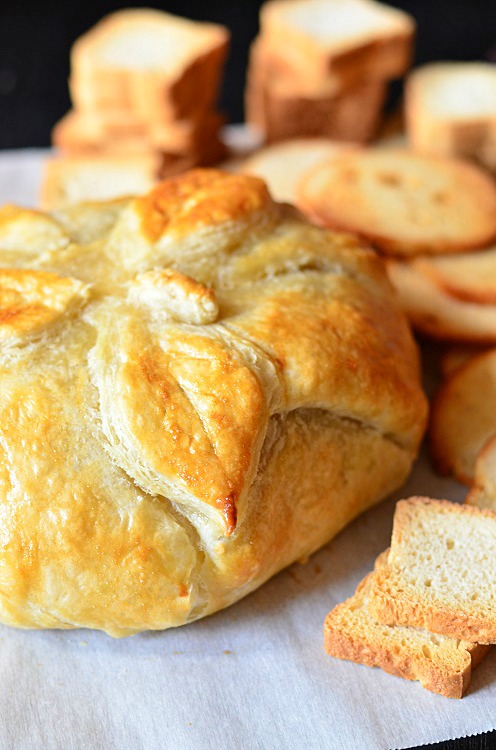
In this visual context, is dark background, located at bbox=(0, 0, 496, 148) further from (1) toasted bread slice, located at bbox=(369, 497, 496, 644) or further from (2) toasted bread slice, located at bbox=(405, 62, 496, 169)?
(1) toasted bread slice, located at bbox=(369, 497, 496, 644)

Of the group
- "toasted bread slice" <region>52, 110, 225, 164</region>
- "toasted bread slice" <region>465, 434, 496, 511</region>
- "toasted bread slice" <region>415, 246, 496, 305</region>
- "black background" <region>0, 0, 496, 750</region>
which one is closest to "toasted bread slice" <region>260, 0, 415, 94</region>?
"toasted bread slice" <region>52, 110, 225, 164</region>

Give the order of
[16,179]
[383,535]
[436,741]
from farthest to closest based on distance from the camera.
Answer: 1. [16,179]
2. [383,535]
3. [436,741]

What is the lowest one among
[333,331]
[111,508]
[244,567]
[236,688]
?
[236,688]

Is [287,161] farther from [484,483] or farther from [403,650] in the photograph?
[403,650]

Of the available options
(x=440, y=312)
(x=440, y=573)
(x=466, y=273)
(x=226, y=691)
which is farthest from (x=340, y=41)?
(x=226, y=691)

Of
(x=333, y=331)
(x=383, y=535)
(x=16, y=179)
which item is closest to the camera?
(x=333, y=331)

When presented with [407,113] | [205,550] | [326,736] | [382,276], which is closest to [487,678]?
[326,736]

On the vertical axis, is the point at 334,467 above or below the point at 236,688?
above

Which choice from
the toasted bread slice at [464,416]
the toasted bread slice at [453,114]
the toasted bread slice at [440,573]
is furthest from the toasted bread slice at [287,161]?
the toasted bread slice at [440,573]

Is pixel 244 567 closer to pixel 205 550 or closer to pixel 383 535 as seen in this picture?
pixel 205 550
